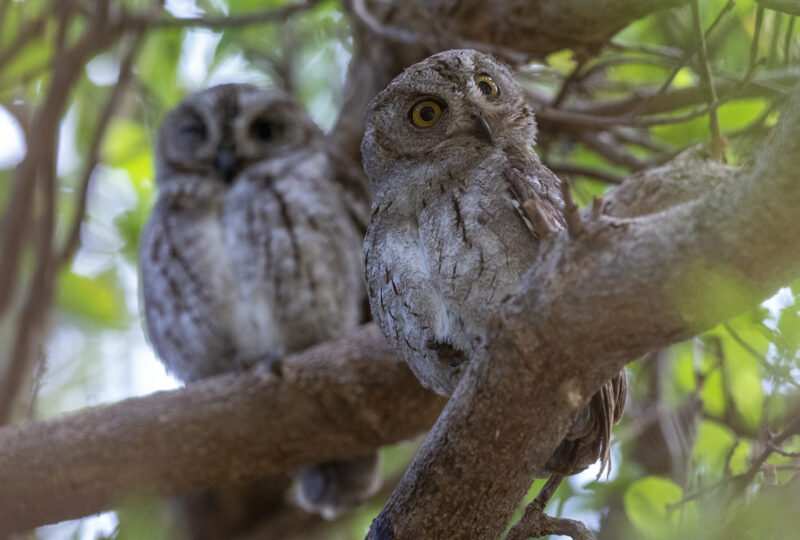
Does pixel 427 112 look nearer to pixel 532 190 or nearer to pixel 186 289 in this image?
pixel 532 190

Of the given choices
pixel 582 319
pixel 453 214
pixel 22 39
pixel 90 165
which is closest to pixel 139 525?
pixel 582 319

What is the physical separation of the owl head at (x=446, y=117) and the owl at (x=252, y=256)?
1.42 meters

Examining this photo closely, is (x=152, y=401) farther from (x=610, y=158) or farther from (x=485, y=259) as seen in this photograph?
(x=610, y=158)

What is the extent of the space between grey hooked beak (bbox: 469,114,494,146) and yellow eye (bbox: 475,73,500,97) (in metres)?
0.11

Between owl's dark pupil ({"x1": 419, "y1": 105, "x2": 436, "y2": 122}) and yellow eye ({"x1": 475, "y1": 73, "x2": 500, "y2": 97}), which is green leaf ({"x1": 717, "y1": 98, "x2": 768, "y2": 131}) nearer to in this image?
yellow eye ({"x1": 475, "y1": 73, "x2": 500, "y2": 97})

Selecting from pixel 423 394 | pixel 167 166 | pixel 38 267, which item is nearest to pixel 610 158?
pixel 423 394

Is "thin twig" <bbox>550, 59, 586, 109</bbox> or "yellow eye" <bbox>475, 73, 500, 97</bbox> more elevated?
"yellow eye" <bbox>475, 73, 500, 97</bbox>

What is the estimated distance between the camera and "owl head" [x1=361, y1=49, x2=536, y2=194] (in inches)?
70.3

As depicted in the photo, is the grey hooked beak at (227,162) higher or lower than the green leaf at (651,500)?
lower

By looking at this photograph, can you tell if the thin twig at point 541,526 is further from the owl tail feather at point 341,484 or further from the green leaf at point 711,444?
the owl tail feather at point 341,484

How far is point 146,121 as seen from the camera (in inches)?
175

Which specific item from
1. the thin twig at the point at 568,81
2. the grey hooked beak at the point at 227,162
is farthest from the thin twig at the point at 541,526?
the grey hooked beak at the point at 227,162

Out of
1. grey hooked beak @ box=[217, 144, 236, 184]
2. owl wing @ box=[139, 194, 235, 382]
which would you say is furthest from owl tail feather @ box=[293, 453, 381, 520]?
grey hooked beak @ box=[217, 144, 236, 184]

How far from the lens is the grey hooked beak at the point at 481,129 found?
176cm
